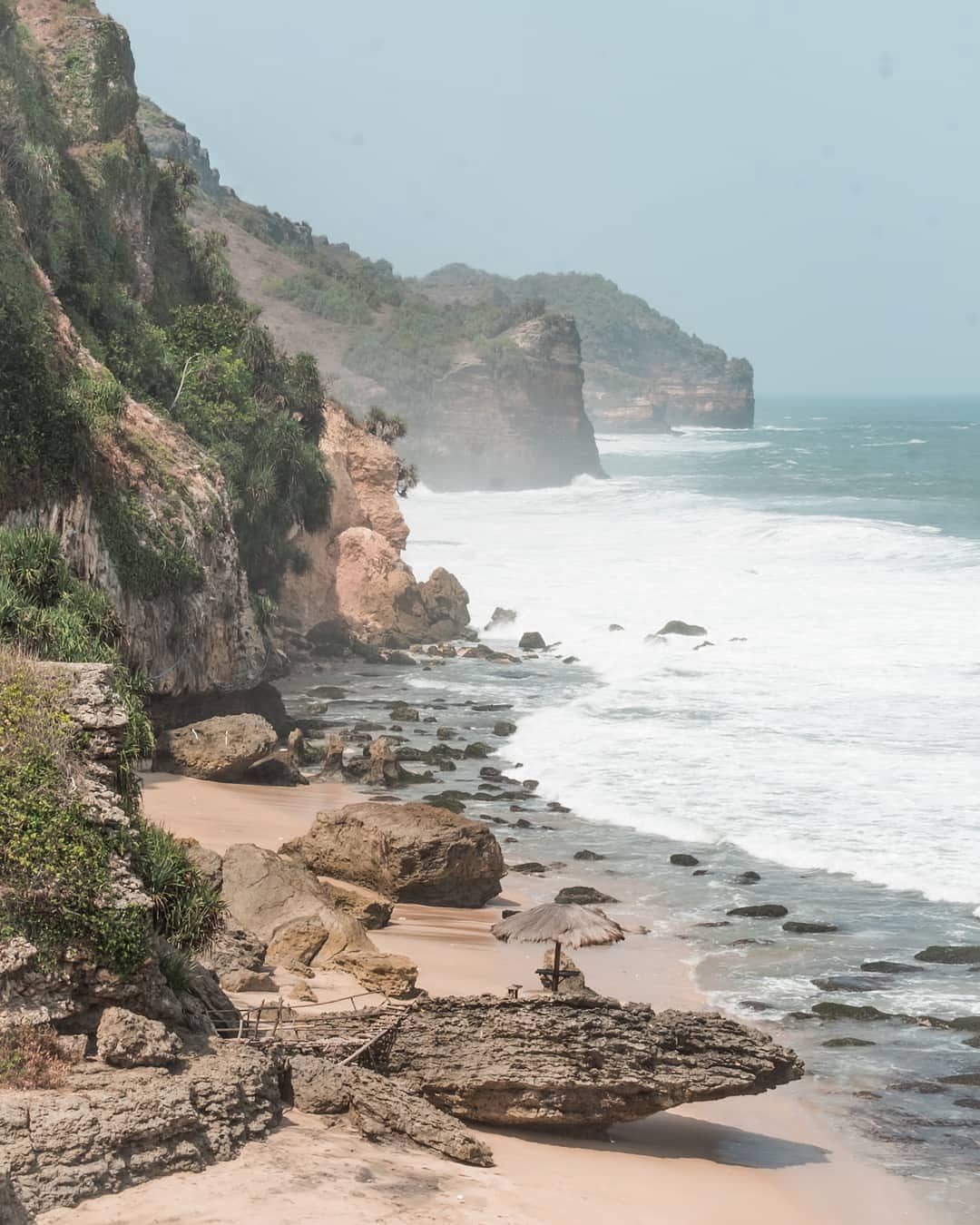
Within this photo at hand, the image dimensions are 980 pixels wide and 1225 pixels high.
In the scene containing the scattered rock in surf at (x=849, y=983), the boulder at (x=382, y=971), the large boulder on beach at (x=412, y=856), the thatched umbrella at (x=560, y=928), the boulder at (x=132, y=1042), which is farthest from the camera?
the large boulder on beach at (x=412, y=856)

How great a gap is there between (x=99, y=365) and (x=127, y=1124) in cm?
2283

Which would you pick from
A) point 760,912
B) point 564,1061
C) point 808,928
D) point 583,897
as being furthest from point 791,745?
point 564,1061

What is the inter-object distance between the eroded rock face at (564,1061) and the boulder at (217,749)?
1422 centimetres

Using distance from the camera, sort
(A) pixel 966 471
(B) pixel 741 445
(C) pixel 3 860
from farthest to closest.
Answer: (B) pixel 741 445 → (A) pixel 966 471 → (C) pixel 3 860

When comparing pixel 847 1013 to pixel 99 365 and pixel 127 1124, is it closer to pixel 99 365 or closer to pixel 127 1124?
pixel 127 1124

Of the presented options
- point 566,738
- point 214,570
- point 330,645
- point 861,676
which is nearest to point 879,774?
point 566,738

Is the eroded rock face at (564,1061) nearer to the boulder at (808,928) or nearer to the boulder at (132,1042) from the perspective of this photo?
the boulder at (132,1042)

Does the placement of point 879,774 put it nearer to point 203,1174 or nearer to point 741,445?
point 203,1174

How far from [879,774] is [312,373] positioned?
77.9 ft

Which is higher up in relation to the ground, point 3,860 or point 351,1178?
point 3,860

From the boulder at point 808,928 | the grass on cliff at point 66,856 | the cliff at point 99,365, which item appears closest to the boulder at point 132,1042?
the grass on cliff at point 66,856

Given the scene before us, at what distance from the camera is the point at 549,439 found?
116688mm

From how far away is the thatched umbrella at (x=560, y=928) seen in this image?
57.7 feet

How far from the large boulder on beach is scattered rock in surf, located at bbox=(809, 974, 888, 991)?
5.21 m
